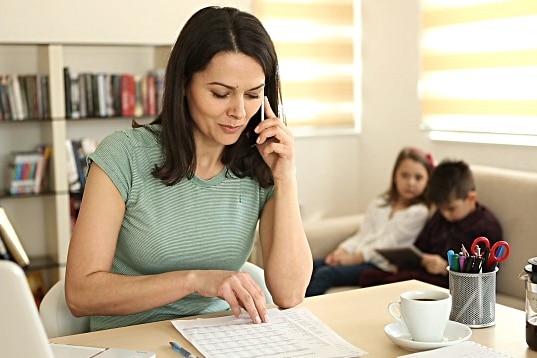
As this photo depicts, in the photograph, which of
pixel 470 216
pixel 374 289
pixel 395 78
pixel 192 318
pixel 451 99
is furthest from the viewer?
pixel 395 78

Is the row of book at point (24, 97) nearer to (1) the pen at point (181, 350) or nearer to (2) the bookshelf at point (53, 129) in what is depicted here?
(2) the bookshelf at point (53, 129)

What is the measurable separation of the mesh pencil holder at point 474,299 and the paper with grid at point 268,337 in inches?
10.7

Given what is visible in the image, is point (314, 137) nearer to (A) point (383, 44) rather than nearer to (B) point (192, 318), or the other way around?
(A) point (383, 44)

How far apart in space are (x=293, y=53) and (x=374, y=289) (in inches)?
119

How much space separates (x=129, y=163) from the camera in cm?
185

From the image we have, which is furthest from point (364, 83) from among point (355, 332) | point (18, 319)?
point (18, 319)

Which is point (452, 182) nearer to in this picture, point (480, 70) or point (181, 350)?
point (480, 70)

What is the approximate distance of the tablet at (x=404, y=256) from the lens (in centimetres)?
343

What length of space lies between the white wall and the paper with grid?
246cm

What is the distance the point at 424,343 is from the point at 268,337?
0.29 metres

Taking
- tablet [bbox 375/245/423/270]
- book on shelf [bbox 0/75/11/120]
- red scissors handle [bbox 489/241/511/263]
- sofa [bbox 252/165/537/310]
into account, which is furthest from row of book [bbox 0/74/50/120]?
red scissors handle [bbox 489/241/511/263]

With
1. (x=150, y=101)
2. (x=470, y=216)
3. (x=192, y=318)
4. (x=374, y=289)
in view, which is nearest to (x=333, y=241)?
(x=470, y=216)

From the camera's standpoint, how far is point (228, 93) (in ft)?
6.02

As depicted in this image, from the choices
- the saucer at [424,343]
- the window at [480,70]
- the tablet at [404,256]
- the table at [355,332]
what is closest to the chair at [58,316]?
the table at [355,332]
